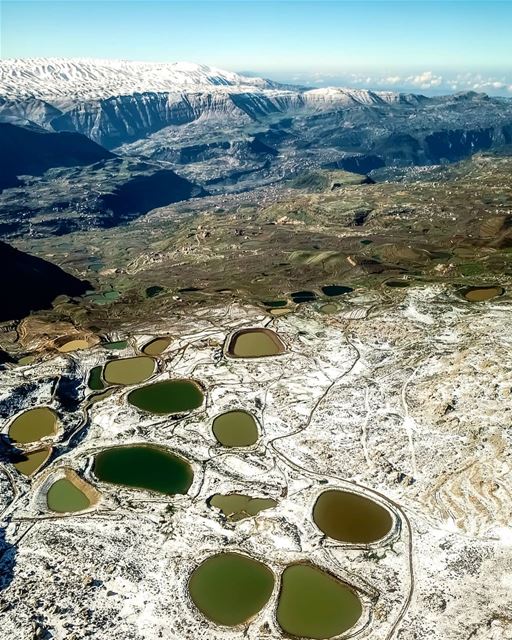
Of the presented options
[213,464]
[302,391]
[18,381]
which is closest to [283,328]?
[302,391]

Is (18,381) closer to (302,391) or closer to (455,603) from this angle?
(302,391)

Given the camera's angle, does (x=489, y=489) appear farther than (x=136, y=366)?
No

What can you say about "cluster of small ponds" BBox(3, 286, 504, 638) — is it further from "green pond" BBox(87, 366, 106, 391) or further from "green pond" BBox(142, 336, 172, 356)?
"green pond" BBox(142, 336, 172, 356)

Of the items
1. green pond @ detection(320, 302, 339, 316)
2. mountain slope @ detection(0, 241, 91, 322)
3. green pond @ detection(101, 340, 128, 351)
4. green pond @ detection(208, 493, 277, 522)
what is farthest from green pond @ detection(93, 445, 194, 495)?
mountain slope @ detection(0, 241, 91, 322)

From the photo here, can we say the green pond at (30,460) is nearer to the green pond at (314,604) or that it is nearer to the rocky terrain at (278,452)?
the rocky terrain at (278,452)

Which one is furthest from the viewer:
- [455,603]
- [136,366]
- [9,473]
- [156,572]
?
[136,366]

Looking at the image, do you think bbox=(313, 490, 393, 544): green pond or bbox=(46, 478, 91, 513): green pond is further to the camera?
bbox=(46, 478, 91, 513): green pond
